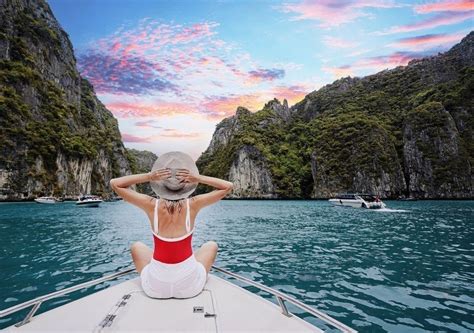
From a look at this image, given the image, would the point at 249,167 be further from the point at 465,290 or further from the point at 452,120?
the point at 465,290

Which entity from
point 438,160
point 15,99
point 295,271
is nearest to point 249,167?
point 438,160

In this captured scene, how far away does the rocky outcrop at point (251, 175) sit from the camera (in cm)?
9725

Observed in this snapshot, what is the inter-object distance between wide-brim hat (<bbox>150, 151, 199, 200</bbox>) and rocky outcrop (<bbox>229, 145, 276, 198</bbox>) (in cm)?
9457

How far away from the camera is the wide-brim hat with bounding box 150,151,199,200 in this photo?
2.95 m

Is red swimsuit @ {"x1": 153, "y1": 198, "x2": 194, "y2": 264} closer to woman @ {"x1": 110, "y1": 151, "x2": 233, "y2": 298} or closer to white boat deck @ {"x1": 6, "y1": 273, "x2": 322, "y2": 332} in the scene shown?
woman @ {"x1": 110, "y1": 151, "x2": 233, "y2": 298}

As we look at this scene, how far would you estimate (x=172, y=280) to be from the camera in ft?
9.65

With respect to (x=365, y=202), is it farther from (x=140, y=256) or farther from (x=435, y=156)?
(x=435, y=156)

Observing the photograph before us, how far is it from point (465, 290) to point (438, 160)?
283 feet

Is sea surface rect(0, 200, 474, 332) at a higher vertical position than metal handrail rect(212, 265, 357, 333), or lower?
lower

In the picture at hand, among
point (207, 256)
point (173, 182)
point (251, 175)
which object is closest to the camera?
point (173, 182)

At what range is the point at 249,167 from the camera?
328 ft

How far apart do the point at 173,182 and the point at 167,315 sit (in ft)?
4.18

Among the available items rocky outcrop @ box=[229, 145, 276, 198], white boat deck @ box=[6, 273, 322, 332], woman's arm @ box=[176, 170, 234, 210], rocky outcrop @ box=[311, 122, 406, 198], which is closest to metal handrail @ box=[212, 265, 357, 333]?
white boat deck @ box=[6, 273, 322, 332]

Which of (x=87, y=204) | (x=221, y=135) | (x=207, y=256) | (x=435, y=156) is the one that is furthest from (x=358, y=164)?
(x=221, y=135)
